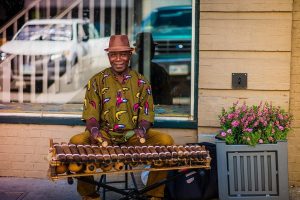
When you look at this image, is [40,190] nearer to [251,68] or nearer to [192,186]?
[192,186]

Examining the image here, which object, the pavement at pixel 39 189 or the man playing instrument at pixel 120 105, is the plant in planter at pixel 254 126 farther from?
the pavement at pixel 39 189

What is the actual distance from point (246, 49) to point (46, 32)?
10.2ft

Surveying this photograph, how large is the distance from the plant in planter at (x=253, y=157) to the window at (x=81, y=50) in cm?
171

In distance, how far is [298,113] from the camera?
571 centimetres

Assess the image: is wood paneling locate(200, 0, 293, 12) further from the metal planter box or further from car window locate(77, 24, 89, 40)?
car window locate(77, 24, 89, 40)

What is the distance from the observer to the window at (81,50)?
711 cm

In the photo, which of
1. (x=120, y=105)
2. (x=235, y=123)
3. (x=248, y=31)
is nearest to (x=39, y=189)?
(x=120, y=105)

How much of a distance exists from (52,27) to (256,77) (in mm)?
3203

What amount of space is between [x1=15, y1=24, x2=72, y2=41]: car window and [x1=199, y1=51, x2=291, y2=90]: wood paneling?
8.92ft

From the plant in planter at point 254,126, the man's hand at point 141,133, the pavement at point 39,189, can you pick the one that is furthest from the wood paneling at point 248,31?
the pavement at point 39,189

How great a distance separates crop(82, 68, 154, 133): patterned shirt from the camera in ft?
16.5

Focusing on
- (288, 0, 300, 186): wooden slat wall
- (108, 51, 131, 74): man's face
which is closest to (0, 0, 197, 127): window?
(288, 0, 300, 186): wooden slat wall

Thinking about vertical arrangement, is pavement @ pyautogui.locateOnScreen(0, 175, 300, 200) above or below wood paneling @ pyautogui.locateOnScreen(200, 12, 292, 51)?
below

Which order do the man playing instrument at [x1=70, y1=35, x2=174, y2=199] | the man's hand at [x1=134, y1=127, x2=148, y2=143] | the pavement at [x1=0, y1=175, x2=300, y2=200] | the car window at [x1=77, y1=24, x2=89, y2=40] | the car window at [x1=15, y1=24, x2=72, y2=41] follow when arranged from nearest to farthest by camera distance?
1. the man's hand at [x1=134, y1=127, x2=148, y2=143]
2. the man playing instrument at [x1=70, y1=35, x2=174, y2=199]
3. the pavement at [x1=0, y1=175, x2=300, y2=200]
4. the car window at [x1=15, y1=24, x2=72, y2=41]
5. the car window at [x1=77, y1=24, x2=89, y2=40]
